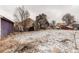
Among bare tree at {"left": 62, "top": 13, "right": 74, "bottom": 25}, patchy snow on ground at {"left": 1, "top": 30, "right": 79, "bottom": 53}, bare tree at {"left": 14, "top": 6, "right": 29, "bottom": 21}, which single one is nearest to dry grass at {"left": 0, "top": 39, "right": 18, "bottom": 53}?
patchy snow on ground at {"left": 1, "top": 30, "right": 79, "bottom": 53}

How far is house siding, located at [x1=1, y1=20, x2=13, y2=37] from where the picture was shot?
77.5 inches

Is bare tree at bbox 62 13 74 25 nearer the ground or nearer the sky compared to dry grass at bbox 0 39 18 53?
nearer the sky

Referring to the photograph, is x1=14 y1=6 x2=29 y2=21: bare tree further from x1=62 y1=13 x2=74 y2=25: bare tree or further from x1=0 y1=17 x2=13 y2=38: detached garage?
x1=62 y1=13 x2=74 y2=25: bare tree

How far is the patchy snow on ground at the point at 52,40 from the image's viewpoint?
1984mm

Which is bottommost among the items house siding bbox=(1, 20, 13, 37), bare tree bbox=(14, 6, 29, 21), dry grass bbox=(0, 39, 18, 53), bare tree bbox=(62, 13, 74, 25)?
dry grass bbox=(0, 39, 18, 53)

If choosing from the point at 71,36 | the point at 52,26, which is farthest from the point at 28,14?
the point at 71,36

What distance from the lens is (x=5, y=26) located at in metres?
1.97

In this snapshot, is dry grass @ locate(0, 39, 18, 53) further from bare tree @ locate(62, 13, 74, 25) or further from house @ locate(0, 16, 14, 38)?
bare tree @ locate(62, 13, 74, 25)

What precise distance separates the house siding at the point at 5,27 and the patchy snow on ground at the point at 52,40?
0.25ft

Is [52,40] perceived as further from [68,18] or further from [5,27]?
[5,27]

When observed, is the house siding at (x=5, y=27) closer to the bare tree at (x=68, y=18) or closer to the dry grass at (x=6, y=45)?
the dry grass at (x=6, y=45)

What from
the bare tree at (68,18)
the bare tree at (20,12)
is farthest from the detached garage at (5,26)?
the bare tree at (68,18)
